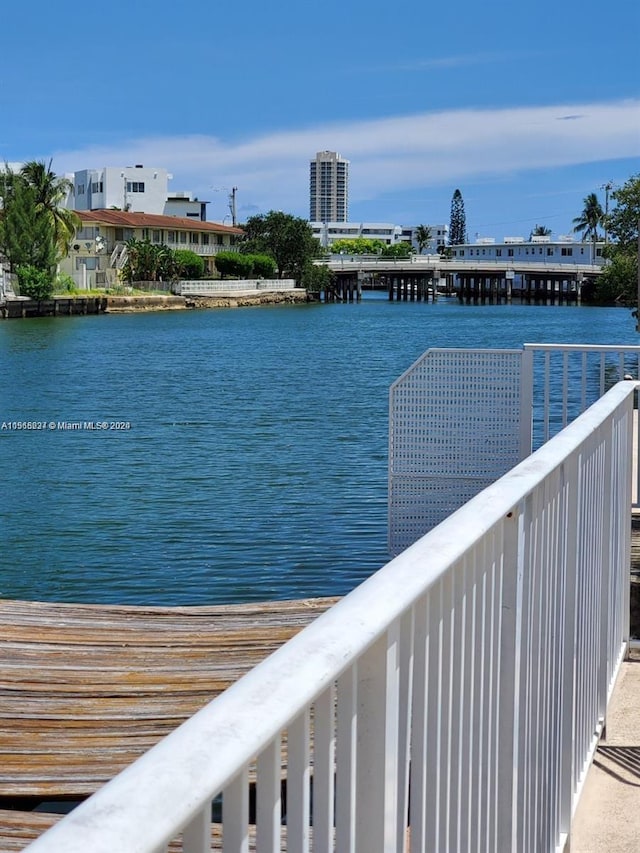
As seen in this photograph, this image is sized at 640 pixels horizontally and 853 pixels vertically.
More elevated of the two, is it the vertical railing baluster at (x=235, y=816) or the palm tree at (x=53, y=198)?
the palm tree at (x=53, y=198)

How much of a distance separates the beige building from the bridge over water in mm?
31326

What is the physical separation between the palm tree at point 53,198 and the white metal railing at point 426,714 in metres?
90.1

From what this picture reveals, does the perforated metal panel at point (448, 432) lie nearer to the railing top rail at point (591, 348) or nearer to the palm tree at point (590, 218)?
the railing top rail at point (591, 348)

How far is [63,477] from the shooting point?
19.8 meters

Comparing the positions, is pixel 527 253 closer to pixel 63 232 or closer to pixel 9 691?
pixel 63 232

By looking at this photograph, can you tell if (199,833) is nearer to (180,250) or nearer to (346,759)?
(346,759)

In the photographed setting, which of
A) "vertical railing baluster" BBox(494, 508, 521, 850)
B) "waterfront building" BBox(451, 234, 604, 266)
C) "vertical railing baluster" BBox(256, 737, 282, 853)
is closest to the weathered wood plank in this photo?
"vertical railing baluster" BBox(494, 508, 521, 850)

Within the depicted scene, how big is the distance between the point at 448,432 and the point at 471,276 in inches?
6512

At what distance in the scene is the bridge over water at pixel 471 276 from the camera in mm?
147750

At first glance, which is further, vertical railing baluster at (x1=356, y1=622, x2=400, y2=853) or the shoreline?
the shoreline

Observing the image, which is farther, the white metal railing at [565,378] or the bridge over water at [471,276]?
the bridge over water at [471,276]

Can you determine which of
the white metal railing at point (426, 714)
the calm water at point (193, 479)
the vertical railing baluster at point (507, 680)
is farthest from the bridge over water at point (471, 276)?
the vertical railing baluster at point (507, 680)

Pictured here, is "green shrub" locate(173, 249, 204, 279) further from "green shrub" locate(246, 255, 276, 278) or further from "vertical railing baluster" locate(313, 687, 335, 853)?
"vertical railing baluster" locate(313, 687, 335, 853)

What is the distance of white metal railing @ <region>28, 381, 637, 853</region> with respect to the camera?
1.04 meters
